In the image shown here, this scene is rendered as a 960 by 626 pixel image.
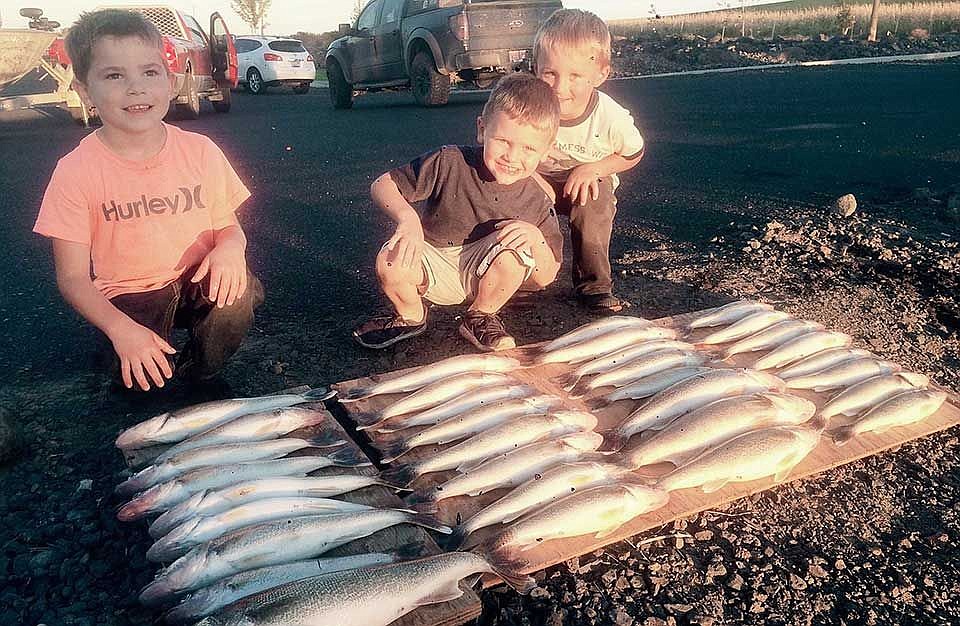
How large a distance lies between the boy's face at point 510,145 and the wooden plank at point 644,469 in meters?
1.09

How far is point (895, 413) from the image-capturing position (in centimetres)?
303

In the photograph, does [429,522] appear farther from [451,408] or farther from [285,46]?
[285,46]

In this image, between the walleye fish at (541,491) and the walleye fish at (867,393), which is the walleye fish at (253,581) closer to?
the walleye fish at (541,491)

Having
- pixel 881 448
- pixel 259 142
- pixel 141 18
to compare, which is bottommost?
pixel 881 448

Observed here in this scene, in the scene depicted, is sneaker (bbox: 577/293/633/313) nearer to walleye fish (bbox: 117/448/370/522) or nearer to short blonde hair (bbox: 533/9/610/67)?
short blonde hair (bbox: 533/9/610/67)

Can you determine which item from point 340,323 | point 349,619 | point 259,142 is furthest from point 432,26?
point 349,619

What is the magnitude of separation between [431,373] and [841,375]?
6.44ft

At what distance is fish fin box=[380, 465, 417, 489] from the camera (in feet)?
9.05

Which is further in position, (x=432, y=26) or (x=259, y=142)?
(x=432, y=26)

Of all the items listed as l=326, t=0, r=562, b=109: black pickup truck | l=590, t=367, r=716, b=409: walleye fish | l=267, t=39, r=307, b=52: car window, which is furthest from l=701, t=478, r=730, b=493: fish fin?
l=267, t=39, r=307, b=52: car window

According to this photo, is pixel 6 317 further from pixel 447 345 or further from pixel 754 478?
pixel 754 478

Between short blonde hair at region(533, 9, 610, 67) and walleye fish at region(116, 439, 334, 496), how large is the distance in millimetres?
2665

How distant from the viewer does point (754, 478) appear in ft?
9.02

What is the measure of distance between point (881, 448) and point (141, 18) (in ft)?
12.4
